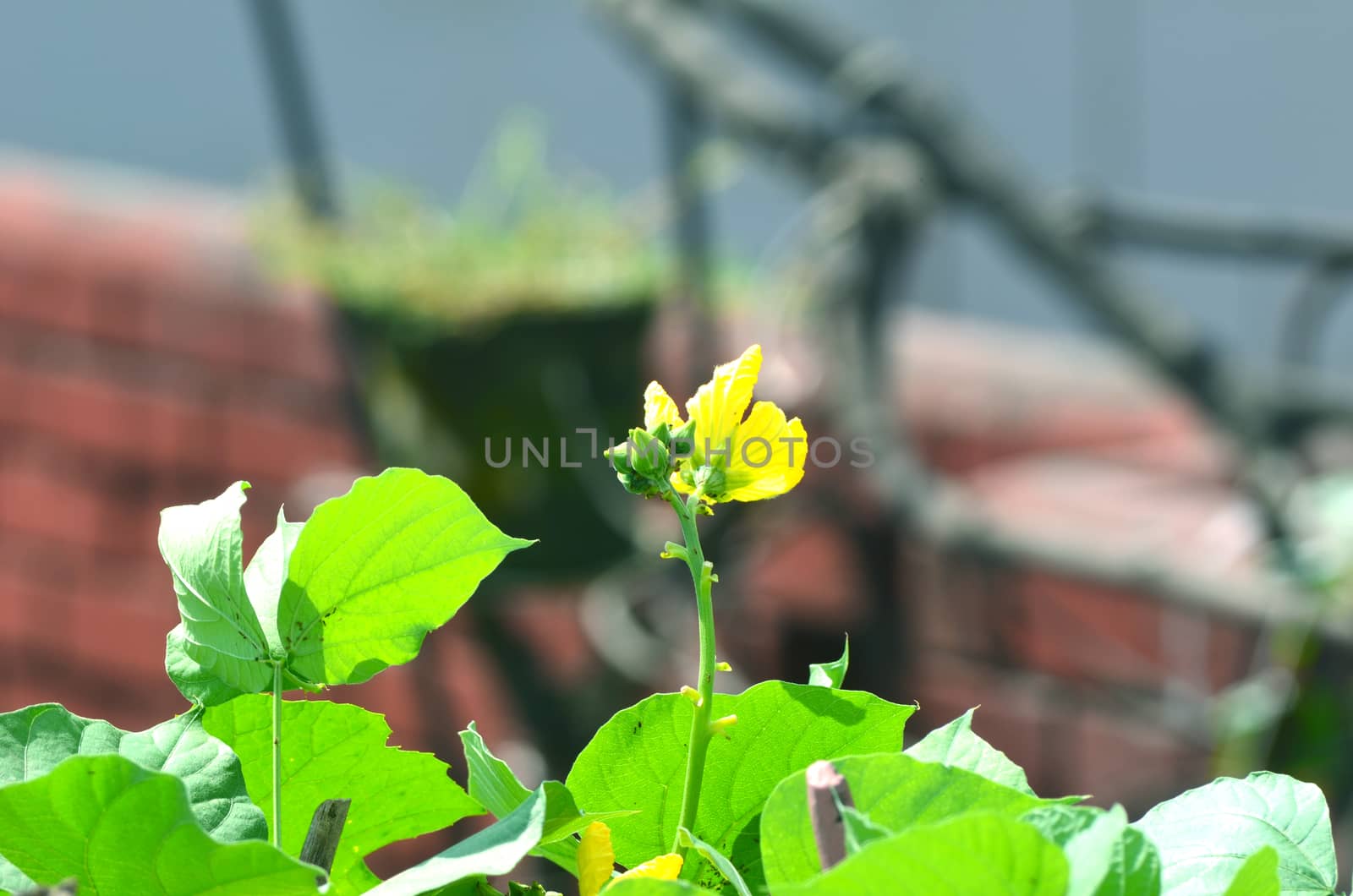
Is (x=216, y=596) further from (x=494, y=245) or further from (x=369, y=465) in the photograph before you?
(x=369, y=465)

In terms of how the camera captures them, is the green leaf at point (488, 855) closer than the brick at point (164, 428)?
Yes

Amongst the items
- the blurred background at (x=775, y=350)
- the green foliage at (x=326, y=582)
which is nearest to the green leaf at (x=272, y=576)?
the green foliage at (x=326, y=582)

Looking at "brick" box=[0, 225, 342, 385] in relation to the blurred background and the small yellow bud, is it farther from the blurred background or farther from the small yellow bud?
the small yellow bud

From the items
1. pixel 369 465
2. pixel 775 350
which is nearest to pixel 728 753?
pixel 775 350

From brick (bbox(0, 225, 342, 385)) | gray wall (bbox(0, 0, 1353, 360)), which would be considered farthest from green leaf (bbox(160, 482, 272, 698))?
brick (bbox(0, 225, 342, 385))

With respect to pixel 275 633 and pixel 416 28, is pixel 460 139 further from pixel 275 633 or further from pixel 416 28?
pixel 275 633

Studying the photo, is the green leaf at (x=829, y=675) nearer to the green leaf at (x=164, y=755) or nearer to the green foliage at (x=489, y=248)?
the green leaf at (x=164, y=755)
